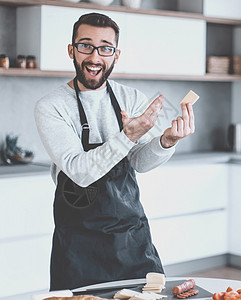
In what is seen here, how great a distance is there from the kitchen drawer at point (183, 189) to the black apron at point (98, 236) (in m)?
2.04

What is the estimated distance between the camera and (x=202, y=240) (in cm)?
446

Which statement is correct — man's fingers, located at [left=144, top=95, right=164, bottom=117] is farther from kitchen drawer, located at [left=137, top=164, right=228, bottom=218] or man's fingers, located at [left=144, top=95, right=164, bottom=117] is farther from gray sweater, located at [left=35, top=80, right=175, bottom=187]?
kitchen drawer, located at [left=137, top=164, right=228, bottom=218]

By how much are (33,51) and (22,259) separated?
1304mm

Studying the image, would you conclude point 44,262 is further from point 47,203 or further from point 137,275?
point 137,275

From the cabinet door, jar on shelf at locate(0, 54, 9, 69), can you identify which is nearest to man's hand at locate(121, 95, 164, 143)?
jar on shelf at locate(0, 54, 9, 69)

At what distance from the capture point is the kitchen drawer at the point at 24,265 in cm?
344

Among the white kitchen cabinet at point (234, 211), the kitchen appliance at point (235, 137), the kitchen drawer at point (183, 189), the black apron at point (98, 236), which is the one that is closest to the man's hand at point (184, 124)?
the black apron at point (98, 236)

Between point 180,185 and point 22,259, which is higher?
Answer: point 180,185

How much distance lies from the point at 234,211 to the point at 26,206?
5.87 feet

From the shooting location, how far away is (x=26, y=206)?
11.5ft

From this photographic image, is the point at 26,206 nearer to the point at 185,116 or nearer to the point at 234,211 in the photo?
the point at 234,211

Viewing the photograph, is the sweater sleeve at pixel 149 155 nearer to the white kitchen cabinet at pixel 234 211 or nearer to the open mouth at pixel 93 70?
the open mouth at pixel 93 70

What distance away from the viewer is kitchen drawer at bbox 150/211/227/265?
166 inches

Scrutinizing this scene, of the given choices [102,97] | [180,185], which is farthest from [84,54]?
[180,185]
